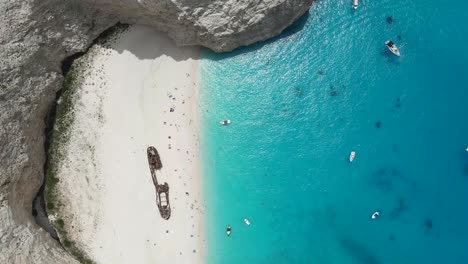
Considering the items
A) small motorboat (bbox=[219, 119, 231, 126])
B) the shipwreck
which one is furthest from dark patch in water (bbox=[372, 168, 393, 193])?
the shipwreck

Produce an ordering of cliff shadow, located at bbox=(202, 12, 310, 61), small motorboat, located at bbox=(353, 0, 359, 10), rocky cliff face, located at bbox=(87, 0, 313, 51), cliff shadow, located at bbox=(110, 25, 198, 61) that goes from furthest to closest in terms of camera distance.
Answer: small motorboat, located at bbox=(353, 0, 359, 10)
cliff shadow, located at bbox=(202, 12, 310, 61)
cliff shadow, located at bbox=(110, 25, 198, 61)
rocky cliff face, located at bbox=(87, 0, 313, 51)

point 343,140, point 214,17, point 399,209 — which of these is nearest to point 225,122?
point 214,17

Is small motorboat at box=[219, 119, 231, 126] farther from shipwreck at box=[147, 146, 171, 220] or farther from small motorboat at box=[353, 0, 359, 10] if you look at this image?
small motorboat at box=[353, 0, 359, 10]

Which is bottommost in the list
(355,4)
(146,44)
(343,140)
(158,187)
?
(158,187)

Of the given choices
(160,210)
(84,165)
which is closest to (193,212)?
(160,210)

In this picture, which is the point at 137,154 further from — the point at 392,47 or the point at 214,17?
the point at 392,47

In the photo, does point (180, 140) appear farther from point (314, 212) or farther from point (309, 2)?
point (309, 2)
